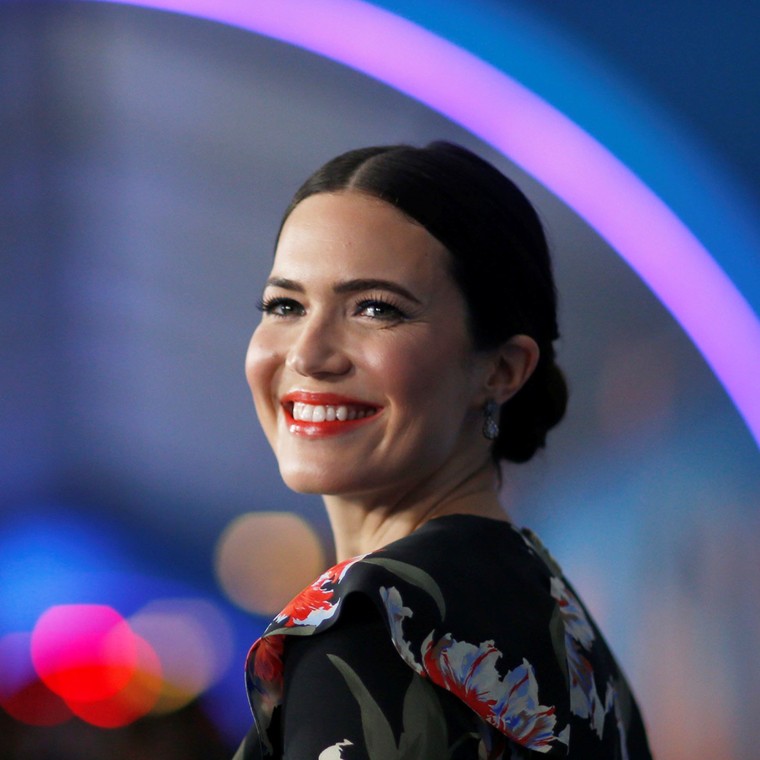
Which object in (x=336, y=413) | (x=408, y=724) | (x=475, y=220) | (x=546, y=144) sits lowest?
(x=408, y=724)

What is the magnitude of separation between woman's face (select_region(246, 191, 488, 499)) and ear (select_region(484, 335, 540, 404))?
2.0 inches

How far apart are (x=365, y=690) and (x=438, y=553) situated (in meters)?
0.20

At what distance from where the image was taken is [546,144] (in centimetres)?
225

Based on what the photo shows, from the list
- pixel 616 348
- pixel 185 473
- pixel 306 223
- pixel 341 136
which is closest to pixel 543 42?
pixel 341 136

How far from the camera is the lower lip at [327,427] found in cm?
136

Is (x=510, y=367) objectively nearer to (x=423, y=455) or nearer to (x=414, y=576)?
(x=423, y=455)

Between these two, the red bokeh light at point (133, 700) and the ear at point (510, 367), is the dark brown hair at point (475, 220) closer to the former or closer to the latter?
the ear at point (510, 367)

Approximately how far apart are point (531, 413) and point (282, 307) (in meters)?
0.43

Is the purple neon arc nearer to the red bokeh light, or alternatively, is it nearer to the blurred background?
the blurred background

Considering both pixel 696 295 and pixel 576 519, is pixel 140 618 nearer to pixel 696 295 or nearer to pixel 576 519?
pixel 576 519

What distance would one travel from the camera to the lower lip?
1359mm

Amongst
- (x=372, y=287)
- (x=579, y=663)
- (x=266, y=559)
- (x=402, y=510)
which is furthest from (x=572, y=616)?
(x=266, y=559)

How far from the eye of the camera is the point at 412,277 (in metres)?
1.34

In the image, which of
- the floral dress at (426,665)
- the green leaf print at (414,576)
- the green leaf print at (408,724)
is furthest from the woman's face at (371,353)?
the green leaf print at (408,724)
